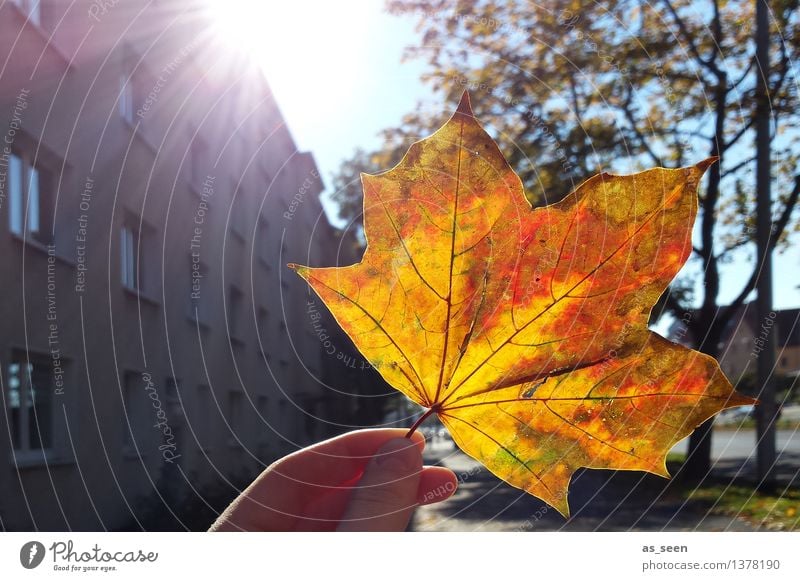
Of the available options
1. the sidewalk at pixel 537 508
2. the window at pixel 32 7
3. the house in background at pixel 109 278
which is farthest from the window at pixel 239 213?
the window at pixel 32 7

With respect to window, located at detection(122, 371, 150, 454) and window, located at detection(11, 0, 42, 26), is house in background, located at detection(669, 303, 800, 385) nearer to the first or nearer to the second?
window, located at detection(122, 371, 150, 454)

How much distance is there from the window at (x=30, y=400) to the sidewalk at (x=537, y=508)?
3.69ft

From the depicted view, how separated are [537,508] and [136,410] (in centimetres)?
164

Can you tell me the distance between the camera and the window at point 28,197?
6.91ft

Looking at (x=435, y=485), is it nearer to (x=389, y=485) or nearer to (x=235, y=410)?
(x=389, y=485)

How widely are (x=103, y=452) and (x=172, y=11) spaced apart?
4.90 feet

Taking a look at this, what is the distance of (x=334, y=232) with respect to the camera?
36.0 inches

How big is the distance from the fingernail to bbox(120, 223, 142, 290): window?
58.7 inches

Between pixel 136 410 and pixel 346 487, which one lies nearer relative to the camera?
pixel 346 487

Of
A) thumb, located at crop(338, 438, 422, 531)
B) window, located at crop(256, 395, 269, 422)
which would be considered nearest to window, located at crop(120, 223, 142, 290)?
window, located at crop(256, 395, 269, 422)

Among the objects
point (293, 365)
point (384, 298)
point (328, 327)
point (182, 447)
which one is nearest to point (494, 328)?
point (384, 298)

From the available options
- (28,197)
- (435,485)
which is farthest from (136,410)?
(435,485)

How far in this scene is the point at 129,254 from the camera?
218 centimetres

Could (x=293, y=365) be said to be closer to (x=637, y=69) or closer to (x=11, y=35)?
(x=637, y=69)
